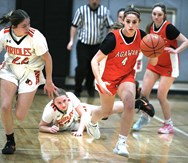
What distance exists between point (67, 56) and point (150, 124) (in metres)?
4.40

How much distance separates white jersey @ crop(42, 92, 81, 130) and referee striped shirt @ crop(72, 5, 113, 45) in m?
3.72

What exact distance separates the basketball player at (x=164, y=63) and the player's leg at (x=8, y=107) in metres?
2.07

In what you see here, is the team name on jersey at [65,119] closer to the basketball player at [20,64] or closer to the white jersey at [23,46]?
the basketball player at [20,64]

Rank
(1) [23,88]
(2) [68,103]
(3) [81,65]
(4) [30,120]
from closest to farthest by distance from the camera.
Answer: (1) [23,88]
(2) [68,103]
(4) [30,120]
(3) [81,65]

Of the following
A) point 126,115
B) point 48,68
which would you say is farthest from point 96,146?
point 48,68

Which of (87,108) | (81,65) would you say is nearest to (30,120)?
(87,108)

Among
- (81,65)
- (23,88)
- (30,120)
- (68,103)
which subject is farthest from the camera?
(81,65)

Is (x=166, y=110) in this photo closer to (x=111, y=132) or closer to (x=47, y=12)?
(x=111, y=132)

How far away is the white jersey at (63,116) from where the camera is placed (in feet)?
21.0

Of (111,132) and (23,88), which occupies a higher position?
(23,88)

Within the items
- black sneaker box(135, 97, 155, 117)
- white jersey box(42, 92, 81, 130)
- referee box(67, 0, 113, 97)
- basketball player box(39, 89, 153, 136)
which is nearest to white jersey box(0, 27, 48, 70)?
basketball player box(39, 89, 153, 136)

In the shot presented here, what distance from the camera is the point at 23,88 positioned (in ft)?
17.1

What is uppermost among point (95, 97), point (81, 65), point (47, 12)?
point (47, 12)

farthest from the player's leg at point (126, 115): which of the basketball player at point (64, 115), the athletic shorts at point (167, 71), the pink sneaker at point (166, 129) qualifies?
the pink sneaker at point (166, 129)
